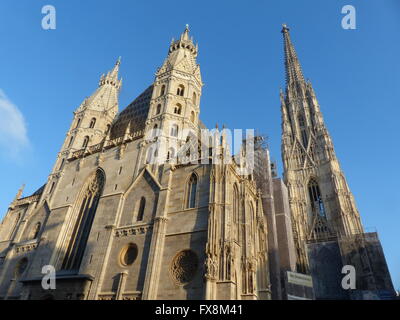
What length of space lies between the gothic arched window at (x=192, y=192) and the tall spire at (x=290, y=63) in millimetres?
50896

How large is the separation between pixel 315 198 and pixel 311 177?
12.2ft

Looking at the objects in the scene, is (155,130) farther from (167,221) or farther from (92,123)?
(92,123)

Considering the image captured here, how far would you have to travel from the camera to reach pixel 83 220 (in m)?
23.0

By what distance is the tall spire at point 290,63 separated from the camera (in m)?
62.7

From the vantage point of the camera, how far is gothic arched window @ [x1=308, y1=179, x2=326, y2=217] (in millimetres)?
41844

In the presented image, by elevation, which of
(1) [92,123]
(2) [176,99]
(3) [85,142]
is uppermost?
(1) [92,123]

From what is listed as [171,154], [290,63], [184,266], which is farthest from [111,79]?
[290,63]

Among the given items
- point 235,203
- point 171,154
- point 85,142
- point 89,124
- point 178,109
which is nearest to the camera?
point 235,203

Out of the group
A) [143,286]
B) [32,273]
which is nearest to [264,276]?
[143,286]

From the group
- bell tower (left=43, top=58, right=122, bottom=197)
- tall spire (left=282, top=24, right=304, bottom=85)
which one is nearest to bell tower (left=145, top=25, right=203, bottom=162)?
bell tower (left=43, top=58, right=122, bottom=197)

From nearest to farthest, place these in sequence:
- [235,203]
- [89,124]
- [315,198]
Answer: [235,203] → [89,124] → [315,198]

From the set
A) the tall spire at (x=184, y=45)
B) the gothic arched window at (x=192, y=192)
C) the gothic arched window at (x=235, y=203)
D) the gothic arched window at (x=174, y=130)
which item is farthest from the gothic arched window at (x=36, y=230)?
the tall spire at (x=184, y=45)

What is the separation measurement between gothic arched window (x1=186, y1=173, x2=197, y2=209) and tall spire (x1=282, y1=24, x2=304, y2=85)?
50.9m

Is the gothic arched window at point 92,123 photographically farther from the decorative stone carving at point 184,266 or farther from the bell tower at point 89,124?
the decorative stone carving at point 184,266
